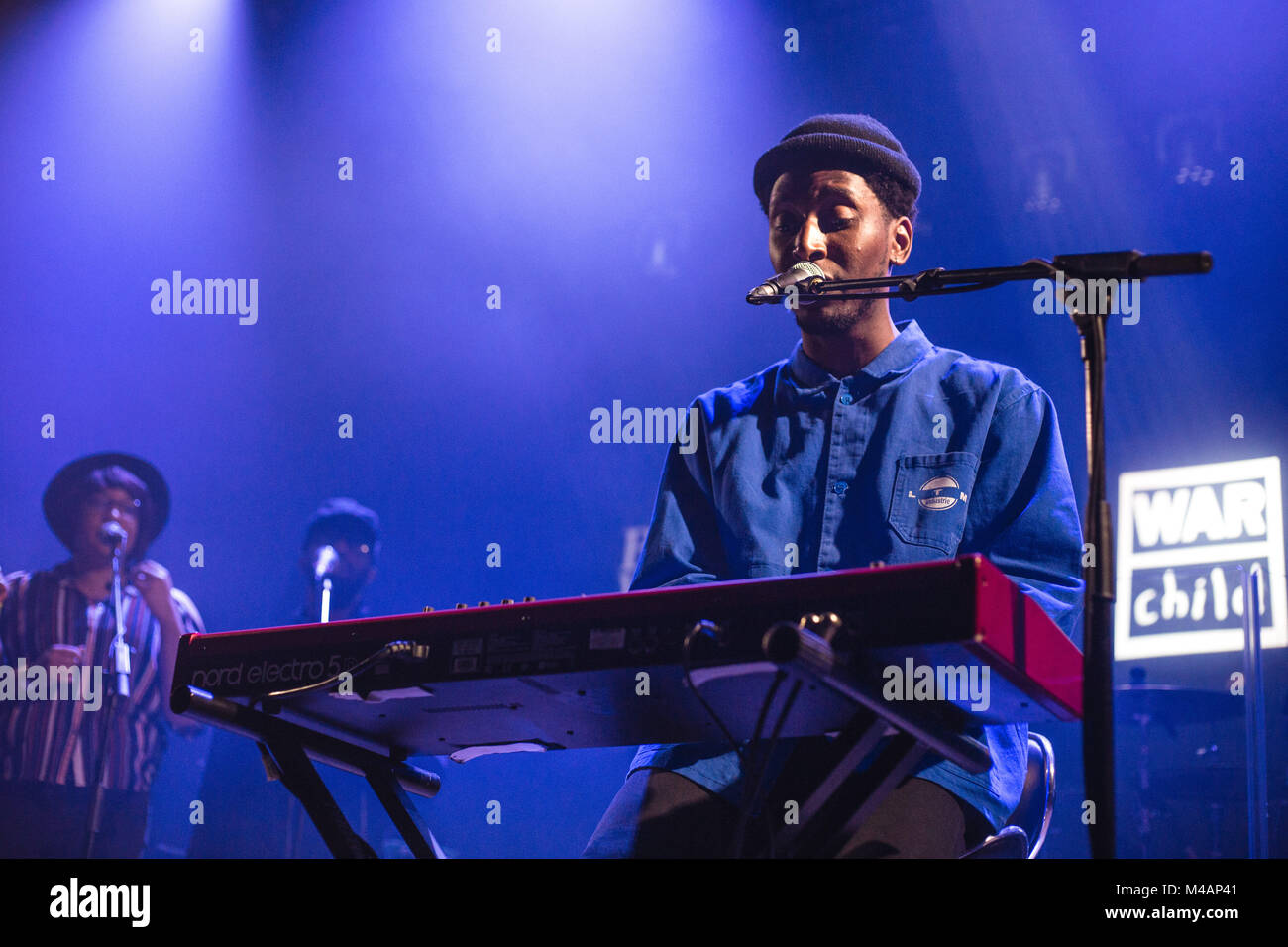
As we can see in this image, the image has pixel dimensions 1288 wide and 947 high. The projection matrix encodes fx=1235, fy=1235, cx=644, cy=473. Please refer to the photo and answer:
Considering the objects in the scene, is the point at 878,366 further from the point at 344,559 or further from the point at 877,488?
the point at 344,559

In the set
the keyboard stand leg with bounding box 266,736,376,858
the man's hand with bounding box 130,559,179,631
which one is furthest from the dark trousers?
the man's hand with bounding box 130,559,179,631

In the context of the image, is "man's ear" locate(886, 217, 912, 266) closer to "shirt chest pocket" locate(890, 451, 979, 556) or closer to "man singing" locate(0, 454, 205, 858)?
"shirt chest pocket" locate(890, 451, 979, 556)

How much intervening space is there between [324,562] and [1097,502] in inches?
146

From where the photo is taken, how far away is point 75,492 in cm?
493

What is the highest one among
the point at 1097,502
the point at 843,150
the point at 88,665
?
the point at 843,150

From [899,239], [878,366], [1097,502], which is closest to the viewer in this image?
[1097,502]

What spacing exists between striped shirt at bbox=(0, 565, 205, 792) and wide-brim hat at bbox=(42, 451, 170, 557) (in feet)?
0.62

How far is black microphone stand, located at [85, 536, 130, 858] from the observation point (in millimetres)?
4195

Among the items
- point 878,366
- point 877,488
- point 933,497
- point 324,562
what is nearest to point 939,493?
point 933,497
